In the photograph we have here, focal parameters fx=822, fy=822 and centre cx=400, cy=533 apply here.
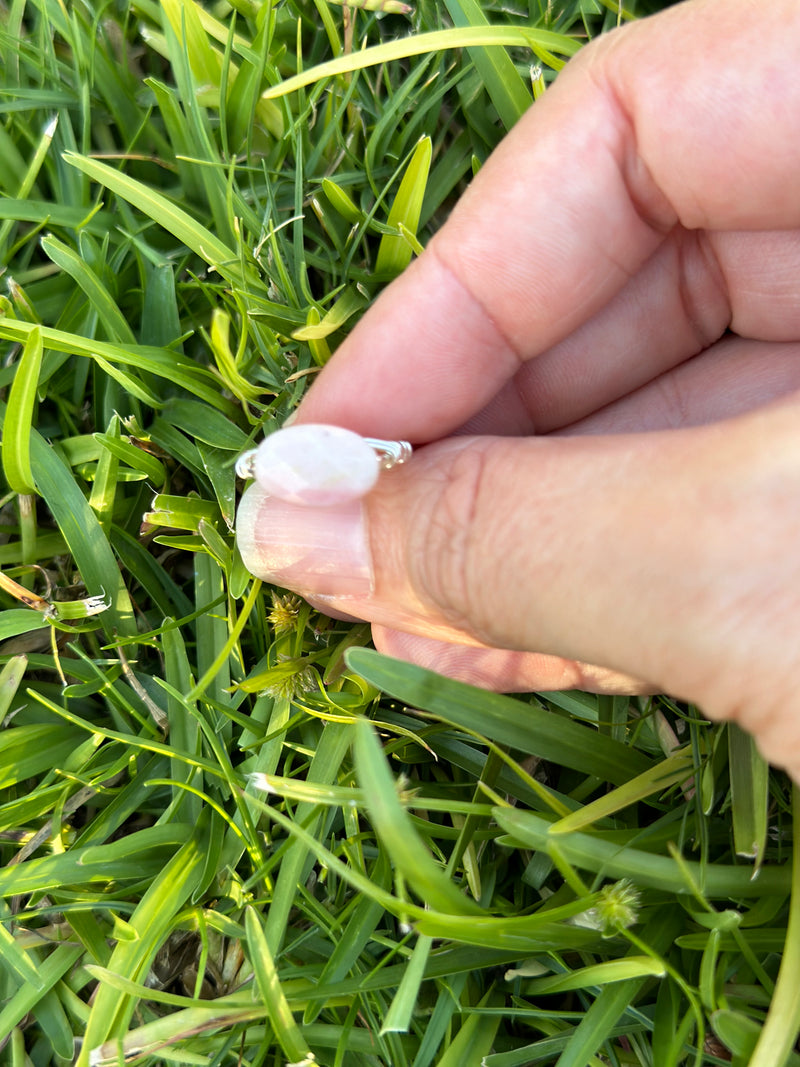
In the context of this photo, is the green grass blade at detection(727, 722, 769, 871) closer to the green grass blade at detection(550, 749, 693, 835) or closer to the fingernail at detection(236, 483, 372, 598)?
the green grass blade at detection(550, 749, 693, 835)

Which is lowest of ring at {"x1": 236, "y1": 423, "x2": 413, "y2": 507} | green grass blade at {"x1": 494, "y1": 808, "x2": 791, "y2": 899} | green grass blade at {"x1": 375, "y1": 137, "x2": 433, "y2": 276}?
green grass blade at {"x1": 494, "y1": 808, "x2": 791, "y2": 899}

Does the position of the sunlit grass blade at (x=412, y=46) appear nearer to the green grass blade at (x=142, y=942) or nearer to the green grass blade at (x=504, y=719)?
the green grass blade at (x=504, y=719)

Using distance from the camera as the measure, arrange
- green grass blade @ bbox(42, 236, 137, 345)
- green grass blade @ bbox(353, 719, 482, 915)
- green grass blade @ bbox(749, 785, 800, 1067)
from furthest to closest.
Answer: green grass blade @ bbox(42, 236, 137, 345) → green grass blade @ bbox(749, 785, 800, 1067) → green grass blade @ bbox(353, 719, 482, 915)

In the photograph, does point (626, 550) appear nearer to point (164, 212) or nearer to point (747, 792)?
point (747, 792)

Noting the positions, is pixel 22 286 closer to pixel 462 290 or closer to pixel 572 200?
pixel 462 290

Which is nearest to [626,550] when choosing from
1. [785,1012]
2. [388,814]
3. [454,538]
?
[454,538]

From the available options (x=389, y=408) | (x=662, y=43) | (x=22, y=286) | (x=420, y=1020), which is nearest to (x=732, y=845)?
(x=420, y=1020)

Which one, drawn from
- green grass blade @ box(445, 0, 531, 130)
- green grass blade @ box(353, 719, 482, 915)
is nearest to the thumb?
green grass blade @ box(353, 719, 482, 915)
